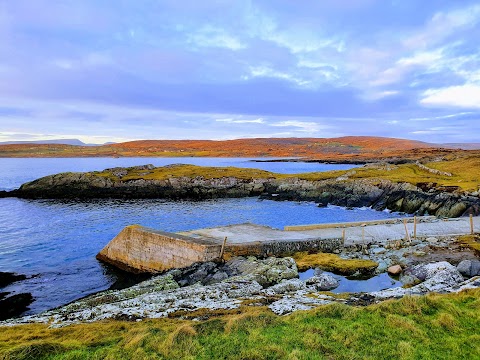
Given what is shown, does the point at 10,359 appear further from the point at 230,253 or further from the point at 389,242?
the point at 389,242

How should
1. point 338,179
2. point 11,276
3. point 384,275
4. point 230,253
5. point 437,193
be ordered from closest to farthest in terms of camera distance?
point 384,275
point 230,253
point 11,276
point 437,193
point 338,179

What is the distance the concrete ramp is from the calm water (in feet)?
4.37

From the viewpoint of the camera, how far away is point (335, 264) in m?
20.9

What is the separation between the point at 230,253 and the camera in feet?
72.5

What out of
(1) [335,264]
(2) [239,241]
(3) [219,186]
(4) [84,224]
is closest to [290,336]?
(1) [335,264]

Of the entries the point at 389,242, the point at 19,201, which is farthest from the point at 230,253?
the point at 19,201

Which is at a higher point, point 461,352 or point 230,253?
point 461,352

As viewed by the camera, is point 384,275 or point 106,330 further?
Result: point 384,275

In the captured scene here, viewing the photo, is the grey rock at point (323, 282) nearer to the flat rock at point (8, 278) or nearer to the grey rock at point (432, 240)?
the grey rock at point (432, 240)

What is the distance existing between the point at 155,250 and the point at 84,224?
21355 millimetres

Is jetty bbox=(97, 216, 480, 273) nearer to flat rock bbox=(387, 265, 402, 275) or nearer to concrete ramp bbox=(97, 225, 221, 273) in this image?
concrete ramp bbox=(97, 225, 221, 273)

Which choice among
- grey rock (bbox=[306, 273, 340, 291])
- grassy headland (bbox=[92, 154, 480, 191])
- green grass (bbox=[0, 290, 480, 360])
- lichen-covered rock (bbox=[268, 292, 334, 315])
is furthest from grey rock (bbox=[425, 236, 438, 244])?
grassy headland (bbox=[92, 154, 480, 191])

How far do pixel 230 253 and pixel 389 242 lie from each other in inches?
448

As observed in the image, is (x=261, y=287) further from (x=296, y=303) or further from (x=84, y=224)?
(x=84, y=224)
